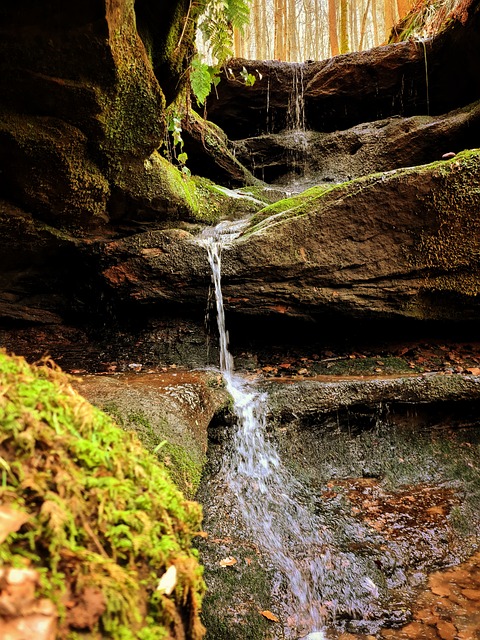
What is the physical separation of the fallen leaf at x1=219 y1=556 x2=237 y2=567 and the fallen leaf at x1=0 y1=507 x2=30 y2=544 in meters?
2.20

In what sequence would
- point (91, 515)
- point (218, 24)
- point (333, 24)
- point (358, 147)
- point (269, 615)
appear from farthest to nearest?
point (333, 24) → point (358, 147) → point (218, 24) → point (269, 615) → point (91, 515)

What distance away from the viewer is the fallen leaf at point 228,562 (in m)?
2.54

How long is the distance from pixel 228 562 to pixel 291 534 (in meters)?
0.62

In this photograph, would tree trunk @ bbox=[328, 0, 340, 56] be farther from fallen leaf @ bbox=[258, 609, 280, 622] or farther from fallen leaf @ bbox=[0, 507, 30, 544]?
fallen leaf @ bbox=[0, 507, 30, 544]

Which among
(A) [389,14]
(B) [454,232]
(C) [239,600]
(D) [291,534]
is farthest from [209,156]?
(A) [389,14]

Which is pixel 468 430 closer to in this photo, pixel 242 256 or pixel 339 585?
pixel 339 585

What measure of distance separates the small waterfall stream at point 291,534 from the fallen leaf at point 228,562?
26 centimetres

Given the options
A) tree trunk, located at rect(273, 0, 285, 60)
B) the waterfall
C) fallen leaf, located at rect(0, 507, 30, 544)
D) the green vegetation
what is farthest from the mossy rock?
tree trunk, located at rect(273, 0, 285, 60)

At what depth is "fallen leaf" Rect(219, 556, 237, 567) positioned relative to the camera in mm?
2535

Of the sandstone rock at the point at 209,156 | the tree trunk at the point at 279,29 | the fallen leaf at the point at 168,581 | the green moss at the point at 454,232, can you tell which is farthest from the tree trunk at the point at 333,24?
the fallen leaf at the point at 168,581

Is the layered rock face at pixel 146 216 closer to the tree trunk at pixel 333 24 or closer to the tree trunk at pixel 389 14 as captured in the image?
the tree trunk at pixel 389 14

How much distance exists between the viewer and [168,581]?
35.0 inches

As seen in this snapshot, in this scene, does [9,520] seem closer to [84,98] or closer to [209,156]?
[84,98]

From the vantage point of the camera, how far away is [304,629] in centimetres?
232
